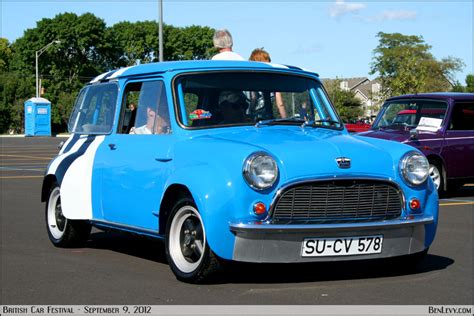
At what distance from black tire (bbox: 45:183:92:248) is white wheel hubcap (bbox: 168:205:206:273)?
201 centimetres

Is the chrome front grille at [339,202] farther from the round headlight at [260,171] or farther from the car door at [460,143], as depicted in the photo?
the car door at [460,143]

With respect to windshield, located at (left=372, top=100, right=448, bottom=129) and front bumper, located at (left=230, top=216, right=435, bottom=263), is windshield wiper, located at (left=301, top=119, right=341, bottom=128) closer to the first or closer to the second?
front bumper, located at (left=230, top=216, right=435, bottom=263)

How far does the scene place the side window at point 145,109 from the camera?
761 cm

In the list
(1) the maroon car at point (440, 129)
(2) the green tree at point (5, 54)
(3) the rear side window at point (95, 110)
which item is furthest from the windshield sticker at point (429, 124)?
(2) the green tree at point (5, 54)

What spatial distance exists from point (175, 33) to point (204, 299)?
3832 inches

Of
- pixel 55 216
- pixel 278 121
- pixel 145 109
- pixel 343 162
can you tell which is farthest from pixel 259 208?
pixel 55 216

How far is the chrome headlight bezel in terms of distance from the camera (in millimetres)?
6746

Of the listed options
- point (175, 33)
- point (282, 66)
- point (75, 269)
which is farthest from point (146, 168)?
point (175, 33)

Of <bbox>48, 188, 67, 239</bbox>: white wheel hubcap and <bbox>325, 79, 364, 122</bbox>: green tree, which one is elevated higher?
<bbox>48, 188, 67, 239</bbox>: white wheel hubcap

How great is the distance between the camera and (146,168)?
24.2ft

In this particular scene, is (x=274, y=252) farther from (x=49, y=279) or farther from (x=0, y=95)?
(x=0, y=95)

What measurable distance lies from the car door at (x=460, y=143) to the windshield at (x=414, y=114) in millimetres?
221

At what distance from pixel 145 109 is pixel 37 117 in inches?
2527

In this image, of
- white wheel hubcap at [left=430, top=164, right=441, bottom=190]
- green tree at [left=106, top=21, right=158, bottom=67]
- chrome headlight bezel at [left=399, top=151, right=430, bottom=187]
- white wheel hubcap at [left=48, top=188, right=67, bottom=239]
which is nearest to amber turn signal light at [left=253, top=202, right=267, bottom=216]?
chrome headlight bezel at [left=399, top=151, right=430, bottom=187]
